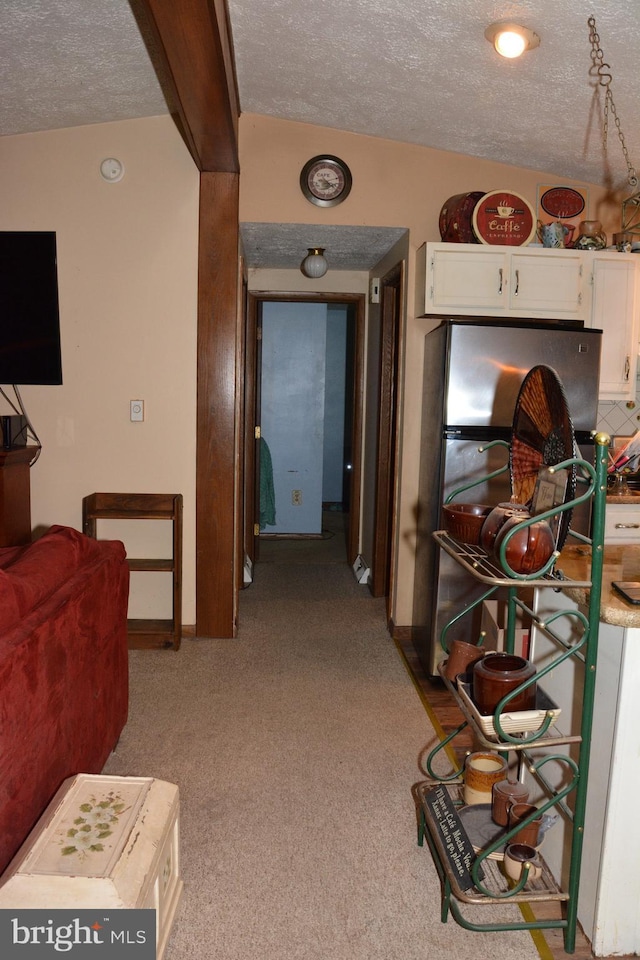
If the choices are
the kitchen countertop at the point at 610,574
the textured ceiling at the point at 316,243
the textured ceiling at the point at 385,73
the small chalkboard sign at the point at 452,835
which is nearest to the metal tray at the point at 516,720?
the kitchen countertop at the point at 610,574

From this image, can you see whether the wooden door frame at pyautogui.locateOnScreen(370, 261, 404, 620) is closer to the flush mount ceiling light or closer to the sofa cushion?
the flush mount ceiling light

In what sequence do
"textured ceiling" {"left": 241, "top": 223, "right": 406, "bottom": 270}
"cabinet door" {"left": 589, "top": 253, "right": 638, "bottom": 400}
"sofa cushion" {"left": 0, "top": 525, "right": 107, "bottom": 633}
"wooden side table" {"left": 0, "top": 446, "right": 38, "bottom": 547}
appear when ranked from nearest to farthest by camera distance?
"sofa cushion" {"left": 0, "top": 525, "right": 107, "bottom": 633} < "wooden side table" {"left": 0, "top": 446, "right": 38, "bottom": 547} < "cabinet door" {"left": 589, "top": 253, "right": 638, "bottom": 400} < "textured ceiling" {"left": 241, "top": 223, "right": 406, "bottom": 270}

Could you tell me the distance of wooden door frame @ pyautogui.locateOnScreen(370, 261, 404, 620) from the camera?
433 centimetres

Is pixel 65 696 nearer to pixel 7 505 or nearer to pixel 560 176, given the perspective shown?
pixel 7 505

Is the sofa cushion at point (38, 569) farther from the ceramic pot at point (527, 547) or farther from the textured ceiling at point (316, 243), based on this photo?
the textured ceiling at point (316, 243)

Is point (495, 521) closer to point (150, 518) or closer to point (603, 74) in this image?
point (603, 74)

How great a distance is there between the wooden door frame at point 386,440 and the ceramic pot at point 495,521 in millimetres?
2541

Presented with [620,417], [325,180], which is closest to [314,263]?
[325,180]

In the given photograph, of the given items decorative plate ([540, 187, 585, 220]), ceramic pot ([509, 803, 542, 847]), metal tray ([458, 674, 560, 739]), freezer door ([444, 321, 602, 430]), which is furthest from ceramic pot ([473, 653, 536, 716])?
decorative plate ([540, 187, 585, 220])

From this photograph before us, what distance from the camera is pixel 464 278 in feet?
11.2

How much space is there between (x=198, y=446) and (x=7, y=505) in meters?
0.96

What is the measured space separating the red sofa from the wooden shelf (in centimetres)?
99

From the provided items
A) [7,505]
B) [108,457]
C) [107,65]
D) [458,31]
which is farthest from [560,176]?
[7,505]

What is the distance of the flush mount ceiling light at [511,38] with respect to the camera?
230 cm
